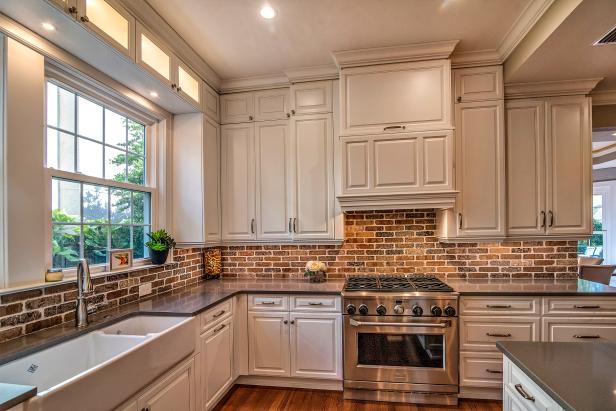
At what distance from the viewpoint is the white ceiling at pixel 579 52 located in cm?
177

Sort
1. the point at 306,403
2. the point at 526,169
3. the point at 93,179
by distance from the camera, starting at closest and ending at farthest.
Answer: the point at 93,179, the point at 306,403, the point at 526,169

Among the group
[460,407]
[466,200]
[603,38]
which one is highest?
[603,38]

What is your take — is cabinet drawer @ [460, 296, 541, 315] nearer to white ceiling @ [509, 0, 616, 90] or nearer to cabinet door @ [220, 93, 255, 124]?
white ceiling @ [509, 0, 616, 90]

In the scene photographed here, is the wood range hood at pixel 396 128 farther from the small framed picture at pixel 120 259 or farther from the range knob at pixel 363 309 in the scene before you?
the small framed picture at pixel 120 259

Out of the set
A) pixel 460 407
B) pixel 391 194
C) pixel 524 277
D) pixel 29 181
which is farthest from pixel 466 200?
pixel 29 181

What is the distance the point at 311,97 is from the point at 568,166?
2298 millimetres

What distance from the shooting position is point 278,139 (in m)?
3.04

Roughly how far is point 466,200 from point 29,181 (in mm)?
3005

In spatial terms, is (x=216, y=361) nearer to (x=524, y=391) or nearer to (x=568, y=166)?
(x=524, y=391)

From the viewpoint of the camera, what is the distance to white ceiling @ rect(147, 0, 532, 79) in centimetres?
206

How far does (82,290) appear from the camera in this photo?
1696mm

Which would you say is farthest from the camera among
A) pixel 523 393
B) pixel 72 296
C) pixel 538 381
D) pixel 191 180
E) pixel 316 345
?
pixel 191 180

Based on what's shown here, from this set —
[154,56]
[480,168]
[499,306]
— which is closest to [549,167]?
[480,168]

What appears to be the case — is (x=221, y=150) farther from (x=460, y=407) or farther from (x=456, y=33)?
(x=460, y=407)
